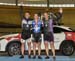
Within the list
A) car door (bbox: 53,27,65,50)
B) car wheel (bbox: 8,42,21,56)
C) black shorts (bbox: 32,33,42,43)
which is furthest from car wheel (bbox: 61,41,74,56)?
black shorts (bbox: 32,33,42,43)

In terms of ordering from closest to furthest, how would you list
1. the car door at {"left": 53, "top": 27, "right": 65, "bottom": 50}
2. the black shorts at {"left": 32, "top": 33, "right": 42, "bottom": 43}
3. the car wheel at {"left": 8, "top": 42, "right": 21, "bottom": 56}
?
the black shorts at {"left": 32, "top": 33, "right": 42, "bottom": 43} → the car wheel at {"left": 8, "top": 42, "right": 21, "bottom": 56} → the car door at {"left": 53, "top": 27, "right": 65, "bottom": 50}

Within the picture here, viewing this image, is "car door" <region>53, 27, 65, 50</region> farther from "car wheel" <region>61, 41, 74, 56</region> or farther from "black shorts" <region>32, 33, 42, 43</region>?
"black shorts" <region>32, 33, 42, 43</region>

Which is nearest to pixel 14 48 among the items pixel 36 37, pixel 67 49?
pixel 67 49

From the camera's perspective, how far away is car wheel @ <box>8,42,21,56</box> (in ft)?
51.4

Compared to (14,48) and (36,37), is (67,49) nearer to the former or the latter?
(14,48)

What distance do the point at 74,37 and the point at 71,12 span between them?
7719 mm

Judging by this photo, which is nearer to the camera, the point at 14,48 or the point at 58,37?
the point at 14,48

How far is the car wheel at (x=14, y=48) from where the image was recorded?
1566 cm

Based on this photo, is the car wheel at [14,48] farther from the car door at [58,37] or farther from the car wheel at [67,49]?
the car wheel at [67,49]

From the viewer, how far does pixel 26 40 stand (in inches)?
518

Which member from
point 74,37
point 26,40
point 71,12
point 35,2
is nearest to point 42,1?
point 35,2

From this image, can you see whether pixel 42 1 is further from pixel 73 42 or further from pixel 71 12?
pixel 73 42

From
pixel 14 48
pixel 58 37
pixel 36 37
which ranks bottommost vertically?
pixel 14 48

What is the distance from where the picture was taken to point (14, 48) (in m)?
15.8
